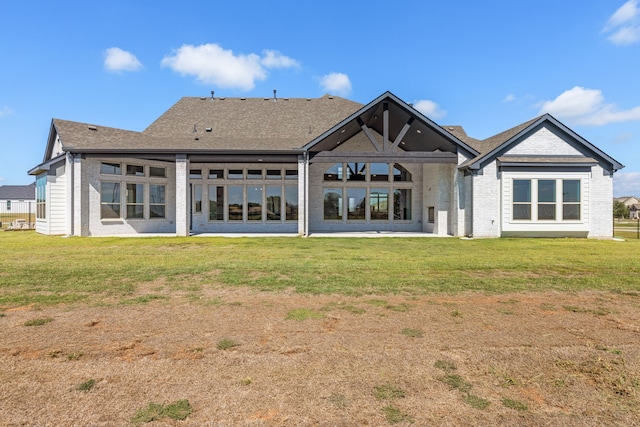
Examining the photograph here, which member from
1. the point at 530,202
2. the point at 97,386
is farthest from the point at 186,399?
the point at 530,202

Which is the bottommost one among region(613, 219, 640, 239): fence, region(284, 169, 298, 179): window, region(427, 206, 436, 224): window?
region(613, 219, 640, 239): fence

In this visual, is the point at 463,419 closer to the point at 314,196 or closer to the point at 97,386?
the point at 97,386

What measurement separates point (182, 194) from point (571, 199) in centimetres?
1943

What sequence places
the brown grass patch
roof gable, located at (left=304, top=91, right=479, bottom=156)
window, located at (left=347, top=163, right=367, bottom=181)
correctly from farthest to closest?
window, located at (left=347, top=163, right=367, bottom=181) < roof gable, located at (left=304, top=91, right=479, bottom=156) < the brown grass patch

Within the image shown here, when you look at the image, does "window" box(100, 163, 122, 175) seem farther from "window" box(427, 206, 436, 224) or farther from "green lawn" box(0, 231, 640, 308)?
"window" box(427, 206, 436, 224)

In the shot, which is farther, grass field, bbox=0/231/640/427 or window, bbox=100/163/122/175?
window, bbox=100/163/122/175

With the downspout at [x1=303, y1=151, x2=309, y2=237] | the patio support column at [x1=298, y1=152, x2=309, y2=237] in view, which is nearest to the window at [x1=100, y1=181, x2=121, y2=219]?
the patio support column at [x1=298, y1=152, x2=309, y2=237]

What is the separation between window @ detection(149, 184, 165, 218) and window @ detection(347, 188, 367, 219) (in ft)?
37.3

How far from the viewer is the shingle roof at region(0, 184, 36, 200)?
2589 inches

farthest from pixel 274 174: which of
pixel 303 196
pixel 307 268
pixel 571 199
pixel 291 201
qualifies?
pixel 571 199

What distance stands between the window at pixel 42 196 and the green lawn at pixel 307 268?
6.09 meters

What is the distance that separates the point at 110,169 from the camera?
18656 mm

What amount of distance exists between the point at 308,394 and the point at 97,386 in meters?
2.03

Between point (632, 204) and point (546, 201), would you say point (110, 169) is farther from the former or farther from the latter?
point (632, 204)
